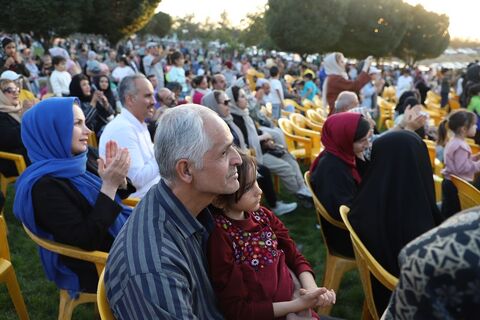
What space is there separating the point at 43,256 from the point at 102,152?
3.48ft

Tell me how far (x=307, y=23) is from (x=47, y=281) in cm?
3007

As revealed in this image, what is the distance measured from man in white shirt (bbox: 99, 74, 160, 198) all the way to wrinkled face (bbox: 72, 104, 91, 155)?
2.48ft

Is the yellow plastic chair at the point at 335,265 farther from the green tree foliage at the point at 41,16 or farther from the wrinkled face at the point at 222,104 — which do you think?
the green tree foliage at the point at 41,16

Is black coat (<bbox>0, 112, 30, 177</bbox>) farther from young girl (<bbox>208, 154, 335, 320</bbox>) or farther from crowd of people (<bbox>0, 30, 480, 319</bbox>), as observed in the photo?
young girl (<bbox>208, 154, 335, 320</bbox>)

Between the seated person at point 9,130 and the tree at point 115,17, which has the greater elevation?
the tree at point 115,17

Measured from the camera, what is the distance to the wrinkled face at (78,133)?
2.56m

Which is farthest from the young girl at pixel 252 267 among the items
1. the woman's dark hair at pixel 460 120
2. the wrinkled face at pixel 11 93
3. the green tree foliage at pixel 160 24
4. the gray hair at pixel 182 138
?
the green tree foliage at pixel 160 24

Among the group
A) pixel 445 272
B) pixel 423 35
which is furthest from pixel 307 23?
pixel 445 272

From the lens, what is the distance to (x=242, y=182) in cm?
196

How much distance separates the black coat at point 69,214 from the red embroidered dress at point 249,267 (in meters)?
0.78

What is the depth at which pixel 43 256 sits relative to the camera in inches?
102

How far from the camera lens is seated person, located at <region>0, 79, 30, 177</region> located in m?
4.49

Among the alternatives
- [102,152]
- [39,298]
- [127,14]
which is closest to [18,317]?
[39,298]

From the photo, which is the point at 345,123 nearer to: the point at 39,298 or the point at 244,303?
the point at 244,303
